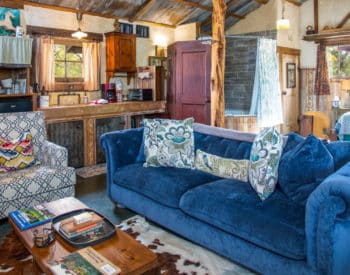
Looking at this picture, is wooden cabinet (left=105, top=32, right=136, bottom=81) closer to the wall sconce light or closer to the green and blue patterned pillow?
the wall sconce light

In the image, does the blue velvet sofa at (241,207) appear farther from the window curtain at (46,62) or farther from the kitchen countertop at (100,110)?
the window curtain at (46,62)

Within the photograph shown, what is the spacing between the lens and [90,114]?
5.24 m

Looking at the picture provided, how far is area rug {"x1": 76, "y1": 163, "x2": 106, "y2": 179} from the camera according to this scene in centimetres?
480

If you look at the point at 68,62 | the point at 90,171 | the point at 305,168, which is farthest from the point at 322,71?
the point at 305,168

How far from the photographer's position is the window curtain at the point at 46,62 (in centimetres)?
513

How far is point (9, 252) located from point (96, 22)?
4315mm

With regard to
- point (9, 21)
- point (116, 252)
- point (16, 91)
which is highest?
point (9, 21)

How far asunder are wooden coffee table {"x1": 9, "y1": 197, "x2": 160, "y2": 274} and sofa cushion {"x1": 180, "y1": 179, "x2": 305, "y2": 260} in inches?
25.7

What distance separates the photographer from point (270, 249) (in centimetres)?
204

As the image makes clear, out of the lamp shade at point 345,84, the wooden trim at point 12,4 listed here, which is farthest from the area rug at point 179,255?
the lamp shade at point 345,84

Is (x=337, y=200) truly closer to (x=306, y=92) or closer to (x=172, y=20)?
(x=172, y=20)

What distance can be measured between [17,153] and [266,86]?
4.82 meters

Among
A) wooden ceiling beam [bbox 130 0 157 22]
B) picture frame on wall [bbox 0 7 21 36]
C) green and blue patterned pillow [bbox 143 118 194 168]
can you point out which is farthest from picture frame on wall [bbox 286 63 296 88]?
picture frame on wall [bbox 0 7 21 36]

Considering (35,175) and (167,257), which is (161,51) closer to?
(35,175)
